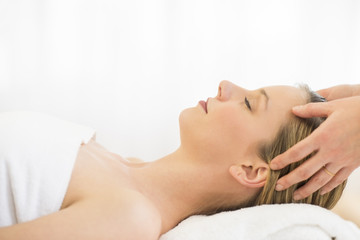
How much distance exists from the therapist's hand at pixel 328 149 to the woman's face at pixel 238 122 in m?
0.10

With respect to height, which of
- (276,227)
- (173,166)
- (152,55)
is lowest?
(276,227)

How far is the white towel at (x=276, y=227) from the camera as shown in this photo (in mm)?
1136

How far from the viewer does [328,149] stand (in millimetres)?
1181

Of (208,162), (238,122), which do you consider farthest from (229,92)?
(208,162)

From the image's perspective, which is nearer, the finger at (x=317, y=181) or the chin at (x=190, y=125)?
the finger at (x=317, y=181)

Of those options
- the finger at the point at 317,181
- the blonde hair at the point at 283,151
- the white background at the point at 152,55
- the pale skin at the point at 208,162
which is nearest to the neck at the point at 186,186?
the pale skin at the point at 208,162

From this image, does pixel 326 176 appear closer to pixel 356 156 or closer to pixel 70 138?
pixel 356 156

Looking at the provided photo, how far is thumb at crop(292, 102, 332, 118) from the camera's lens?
49.0 inches

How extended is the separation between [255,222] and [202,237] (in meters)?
0.16

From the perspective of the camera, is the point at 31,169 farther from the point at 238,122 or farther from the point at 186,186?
the point at 238,122

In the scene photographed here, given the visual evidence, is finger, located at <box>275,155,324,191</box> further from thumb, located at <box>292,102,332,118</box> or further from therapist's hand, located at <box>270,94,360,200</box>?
thumb, located at <box>292,102,332,118</box>

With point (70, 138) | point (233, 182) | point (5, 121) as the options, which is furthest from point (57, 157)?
point (233, 182)

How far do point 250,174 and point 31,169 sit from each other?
2.19 ft

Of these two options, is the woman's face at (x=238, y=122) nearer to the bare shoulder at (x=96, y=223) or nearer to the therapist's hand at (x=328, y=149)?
the therapist's hand at (x=328, y=149)
